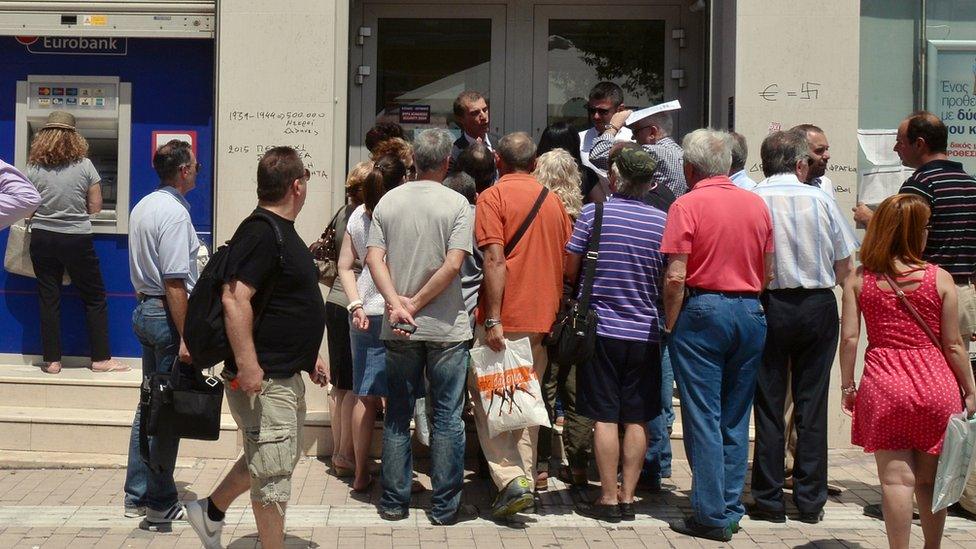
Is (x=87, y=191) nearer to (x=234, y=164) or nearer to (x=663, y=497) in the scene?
(x=234, y=164)

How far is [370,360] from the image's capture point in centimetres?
659

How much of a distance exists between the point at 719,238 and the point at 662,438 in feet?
4.81

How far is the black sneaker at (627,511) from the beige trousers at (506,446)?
0.49 m

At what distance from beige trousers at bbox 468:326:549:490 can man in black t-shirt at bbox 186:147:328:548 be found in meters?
1.34

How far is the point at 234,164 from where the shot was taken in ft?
26.3

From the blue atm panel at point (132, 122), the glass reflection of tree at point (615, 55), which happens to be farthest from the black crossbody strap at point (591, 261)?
the blue atm panel at point (132, 122)

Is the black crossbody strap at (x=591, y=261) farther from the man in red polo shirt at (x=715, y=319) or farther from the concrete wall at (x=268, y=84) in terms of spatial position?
the concrete wall at (x=268, y=84)

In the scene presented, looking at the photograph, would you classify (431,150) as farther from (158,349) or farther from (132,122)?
(132,122)

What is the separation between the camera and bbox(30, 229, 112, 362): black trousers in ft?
27.2

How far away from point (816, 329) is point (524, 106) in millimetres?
3539

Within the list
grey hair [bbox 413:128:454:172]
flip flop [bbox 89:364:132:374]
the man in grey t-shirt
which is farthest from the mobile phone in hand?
flip flop [bbox 89:364:132:374]

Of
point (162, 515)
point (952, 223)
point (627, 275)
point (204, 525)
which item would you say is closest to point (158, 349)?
point (162, 515)

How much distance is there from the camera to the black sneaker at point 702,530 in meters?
5.97

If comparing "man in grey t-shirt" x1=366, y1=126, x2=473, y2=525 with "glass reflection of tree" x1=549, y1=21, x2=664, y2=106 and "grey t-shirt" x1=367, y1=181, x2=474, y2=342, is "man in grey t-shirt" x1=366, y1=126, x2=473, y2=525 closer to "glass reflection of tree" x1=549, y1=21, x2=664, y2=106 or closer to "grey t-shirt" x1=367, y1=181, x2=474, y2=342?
"grey t-shirt" x1=367, y1=181, x2=474, y2=342
